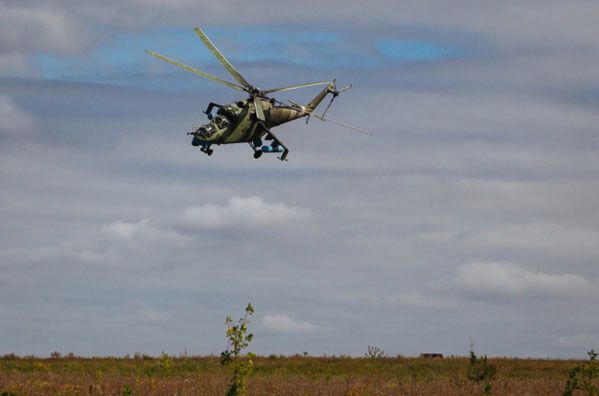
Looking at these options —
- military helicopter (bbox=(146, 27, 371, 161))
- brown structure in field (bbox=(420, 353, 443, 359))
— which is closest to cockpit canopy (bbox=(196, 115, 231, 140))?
military helicopter (bbox=(146, 27, 371, 161))

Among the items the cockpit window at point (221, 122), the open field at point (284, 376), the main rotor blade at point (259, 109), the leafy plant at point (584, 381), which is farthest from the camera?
the main rotor blade at point (259, 109)

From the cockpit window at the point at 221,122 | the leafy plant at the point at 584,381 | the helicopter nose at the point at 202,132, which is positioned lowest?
the leafy plant at the point at 584,381

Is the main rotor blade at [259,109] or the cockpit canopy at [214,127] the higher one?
the main rotor blade at [259,109]

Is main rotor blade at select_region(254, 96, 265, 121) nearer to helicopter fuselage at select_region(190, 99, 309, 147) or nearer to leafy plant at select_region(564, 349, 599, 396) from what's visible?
helicopter fuselage at select_region(190, 99, 309, 147)

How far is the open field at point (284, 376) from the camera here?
93.4 ft

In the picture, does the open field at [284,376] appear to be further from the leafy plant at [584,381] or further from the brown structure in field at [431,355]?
the leafy plant at [584,381]

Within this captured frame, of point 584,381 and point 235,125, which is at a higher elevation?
point 235,125

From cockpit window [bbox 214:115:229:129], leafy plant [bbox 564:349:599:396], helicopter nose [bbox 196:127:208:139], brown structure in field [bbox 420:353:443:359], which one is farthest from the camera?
brown structure in field [bbox 420:353:443:359]

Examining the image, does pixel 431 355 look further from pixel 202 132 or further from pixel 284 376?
pixel 202 132

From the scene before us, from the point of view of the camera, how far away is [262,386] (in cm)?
2966

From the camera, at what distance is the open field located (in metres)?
28.5

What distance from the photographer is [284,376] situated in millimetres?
37062

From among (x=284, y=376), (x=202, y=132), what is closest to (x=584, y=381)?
(x=284, y=376)

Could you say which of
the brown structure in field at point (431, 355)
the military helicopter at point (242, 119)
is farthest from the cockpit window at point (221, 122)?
the brown structure in field at point (431, 355)
